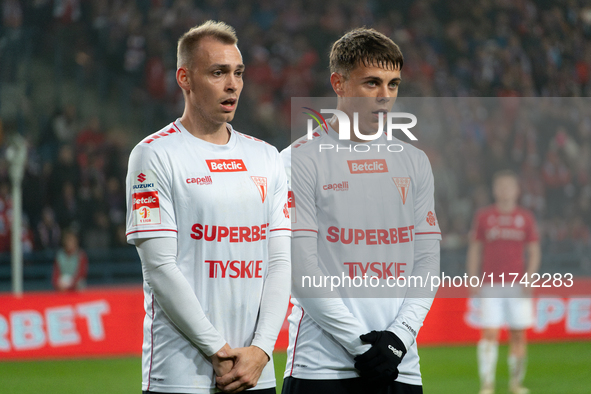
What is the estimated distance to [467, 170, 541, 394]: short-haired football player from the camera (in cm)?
659

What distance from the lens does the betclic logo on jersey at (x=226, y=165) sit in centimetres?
271

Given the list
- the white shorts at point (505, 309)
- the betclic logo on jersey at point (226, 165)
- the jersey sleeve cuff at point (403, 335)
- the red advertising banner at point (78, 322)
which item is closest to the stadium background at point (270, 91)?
the red advertising banner at point (78, 322)

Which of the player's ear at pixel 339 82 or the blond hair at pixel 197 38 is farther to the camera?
the player's ear at pixel 339 82

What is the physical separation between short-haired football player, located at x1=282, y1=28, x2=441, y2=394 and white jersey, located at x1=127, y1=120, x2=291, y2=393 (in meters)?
0.21

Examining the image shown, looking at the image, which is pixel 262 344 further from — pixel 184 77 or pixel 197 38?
pixel 197 38

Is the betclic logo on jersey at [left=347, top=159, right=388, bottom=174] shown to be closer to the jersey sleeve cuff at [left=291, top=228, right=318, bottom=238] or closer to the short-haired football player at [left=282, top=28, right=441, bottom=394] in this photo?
the short-haired football player at [left=282, top=28, right=441, bottom=394]

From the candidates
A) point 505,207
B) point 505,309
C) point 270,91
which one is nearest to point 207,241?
point 505,309

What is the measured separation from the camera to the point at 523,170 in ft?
46.6

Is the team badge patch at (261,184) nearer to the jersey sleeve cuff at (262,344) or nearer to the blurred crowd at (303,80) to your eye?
the jersey sleeve cuff at (262,344)

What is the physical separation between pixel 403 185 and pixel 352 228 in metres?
0.29

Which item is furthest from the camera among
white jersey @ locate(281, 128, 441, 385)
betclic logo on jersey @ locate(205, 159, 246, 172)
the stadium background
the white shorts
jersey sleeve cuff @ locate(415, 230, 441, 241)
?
the stadium background

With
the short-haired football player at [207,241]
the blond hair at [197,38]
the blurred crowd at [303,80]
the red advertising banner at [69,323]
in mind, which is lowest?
the red advertising banner at [69,323]

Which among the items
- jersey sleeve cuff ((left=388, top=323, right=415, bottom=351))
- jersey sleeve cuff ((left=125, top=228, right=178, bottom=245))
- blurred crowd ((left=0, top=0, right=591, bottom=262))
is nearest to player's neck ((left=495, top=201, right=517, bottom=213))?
jersey sleeve cuff ((left=388, top=323, right=415, bottom=351))

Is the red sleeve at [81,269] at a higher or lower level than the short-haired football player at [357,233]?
lower
